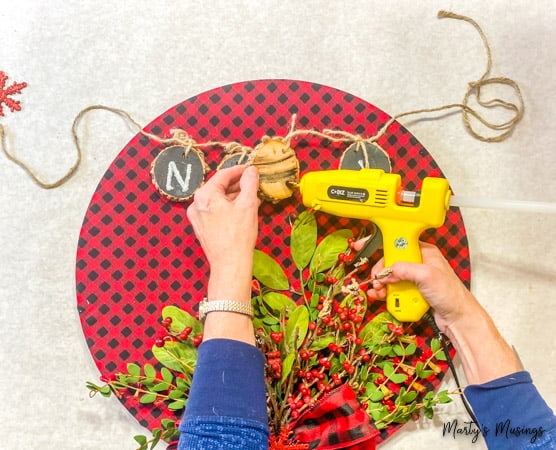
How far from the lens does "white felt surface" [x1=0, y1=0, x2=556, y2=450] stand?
1121 millimetres

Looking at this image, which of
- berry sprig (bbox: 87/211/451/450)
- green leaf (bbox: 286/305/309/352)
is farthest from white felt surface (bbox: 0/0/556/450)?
green leaf (bbox: 286/305/309/352)

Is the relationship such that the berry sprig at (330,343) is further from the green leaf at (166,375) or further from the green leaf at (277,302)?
the green leaf at (166,375)

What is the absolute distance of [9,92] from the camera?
1.14 meters


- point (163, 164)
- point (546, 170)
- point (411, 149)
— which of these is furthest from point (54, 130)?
point (546, 170)

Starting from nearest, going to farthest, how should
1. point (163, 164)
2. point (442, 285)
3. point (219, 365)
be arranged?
→ point (219, 365) < point (442, 285) < point (163, 164)

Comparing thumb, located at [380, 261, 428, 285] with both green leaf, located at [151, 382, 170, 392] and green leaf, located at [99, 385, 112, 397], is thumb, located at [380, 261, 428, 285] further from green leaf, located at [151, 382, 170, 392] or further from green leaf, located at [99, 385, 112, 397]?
green leaf, located at [99, 385, 112, 397]

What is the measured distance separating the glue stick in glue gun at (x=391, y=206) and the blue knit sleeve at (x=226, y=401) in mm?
310

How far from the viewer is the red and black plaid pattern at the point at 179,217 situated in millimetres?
1089

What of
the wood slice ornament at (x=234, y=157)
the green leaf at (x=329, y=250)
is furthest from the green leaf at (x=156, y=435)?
the wood slice ornament at (x=234, y=157)

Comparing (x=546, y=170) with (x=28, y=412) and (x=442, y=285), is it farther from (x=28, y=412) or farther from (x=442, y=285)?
(x=28, y=412)

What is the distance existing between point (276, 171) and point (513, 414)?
613mm

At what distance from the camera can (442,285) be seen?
98 centimetres

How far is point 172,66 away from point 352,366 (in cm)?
73

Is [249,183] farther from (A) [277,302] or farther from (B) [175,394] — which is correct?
(B) [175,394]
